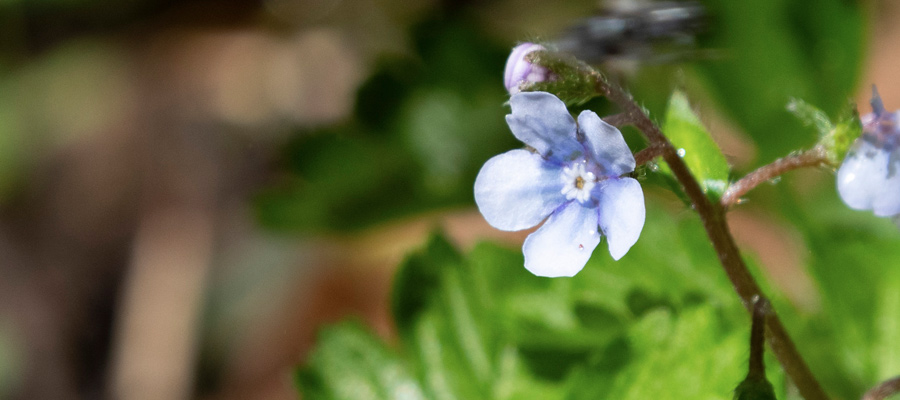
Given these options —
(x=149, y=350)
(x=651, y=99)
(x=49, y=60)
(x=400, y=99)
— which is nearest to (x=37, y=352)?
(x=149, y=350)

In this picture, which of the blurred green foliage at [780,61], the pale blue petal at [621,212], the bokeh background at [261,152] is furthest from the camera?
the bokeh background at [261,152]

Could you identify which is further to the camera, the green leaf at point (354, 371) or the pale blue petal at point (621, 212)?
the green leaf at point (354, 371)

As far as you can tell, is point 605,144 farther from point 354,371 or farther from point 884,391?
point 354,371

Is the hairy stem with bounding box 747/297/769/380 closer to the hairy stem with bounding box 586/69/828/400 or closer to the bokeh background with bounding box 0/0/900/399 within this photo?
the hairy stem with bounding box 586/69/828/400

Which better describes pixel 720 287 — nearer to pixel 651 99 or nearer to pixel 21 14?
pixel 651 99

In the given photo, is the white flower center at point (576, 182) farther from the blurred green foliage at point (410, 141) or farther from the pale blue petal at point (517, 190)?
the blurred green foliage at point (410, 141)

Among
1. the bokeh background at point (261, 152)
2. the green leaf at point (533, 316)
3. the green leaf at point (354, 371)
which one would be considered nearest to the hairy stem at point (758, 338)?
the green leaf at point (533, 316)
